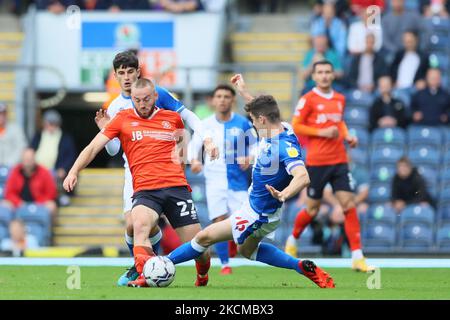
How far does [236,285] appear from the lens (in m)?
12.3

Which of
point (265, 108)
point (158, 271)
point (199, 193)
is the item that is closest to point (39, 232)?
point (199, 193)

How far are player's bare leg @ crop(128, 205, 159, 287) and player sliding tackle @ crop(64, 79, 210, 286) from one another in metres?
0.02

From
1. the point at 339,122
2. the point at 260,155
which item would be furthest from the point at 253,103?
the point at 339,122

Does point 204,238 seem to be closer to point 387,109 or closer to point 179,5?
point 387,109

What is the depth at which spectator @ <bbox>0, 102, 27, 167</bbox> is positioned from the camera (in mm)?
20500

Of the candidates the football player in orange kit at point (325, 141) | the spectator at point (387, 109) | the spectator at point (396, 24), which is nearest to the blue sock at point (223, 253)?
the football player in orange kit at point (325, 141)

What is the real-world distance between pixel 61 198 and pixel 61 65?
98.2 inches

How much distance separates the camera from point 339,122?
15000 mm

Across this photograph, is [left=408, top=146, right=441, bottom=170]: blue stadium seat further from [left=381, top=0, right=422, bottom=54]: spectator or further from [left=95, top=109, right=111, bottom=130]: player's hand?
[left=95, top=109, right=111, bottom=130]: player's hand

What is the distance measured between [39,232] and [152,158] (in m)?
8.17

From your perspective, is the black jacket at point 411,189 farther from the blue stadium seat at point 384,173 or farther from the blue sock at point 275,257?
the blue sock at point 275,257

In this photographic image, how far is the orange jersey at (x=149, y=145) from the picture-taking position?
38.6ft

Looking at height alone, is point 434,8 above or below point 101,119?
above
